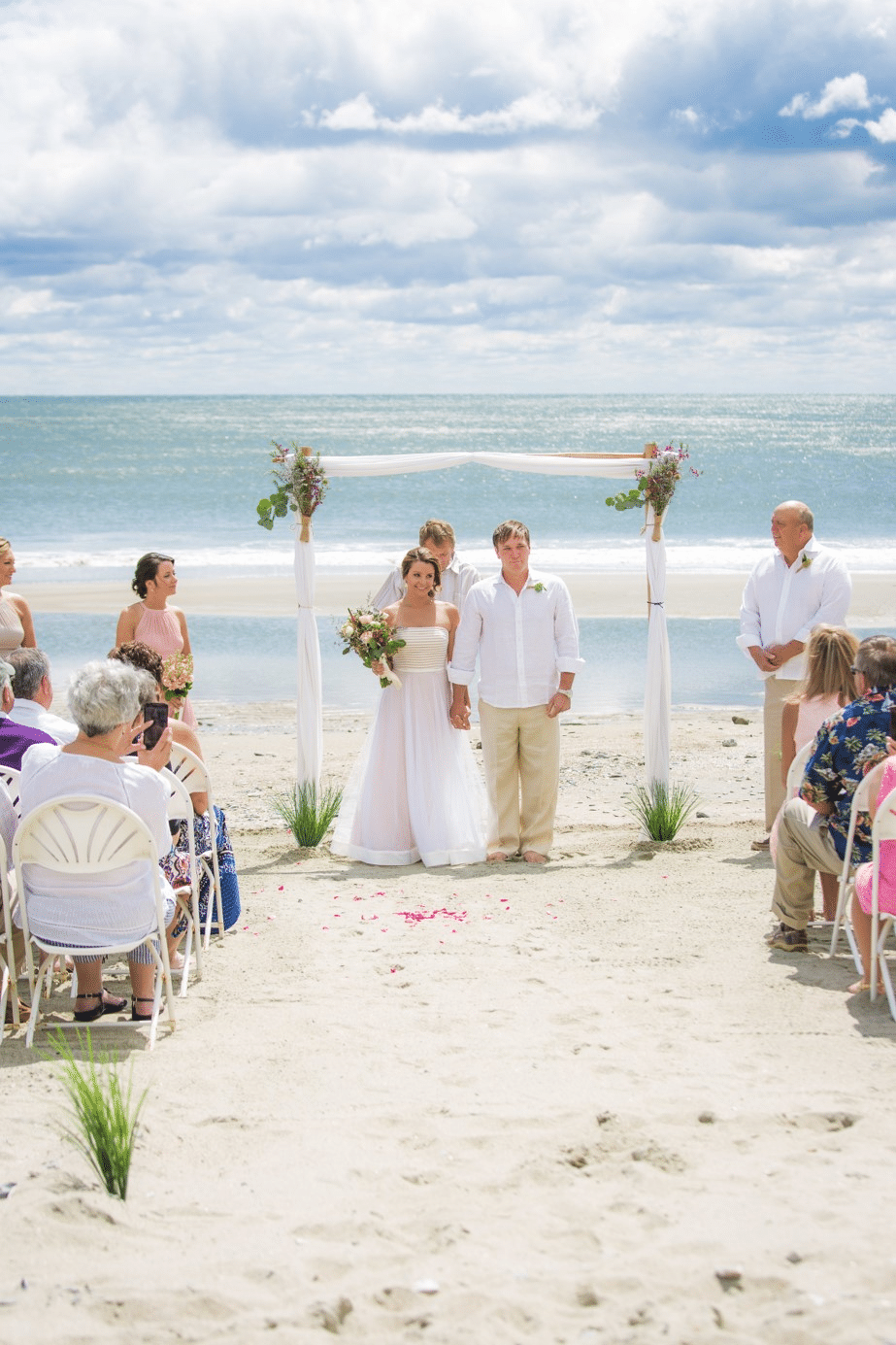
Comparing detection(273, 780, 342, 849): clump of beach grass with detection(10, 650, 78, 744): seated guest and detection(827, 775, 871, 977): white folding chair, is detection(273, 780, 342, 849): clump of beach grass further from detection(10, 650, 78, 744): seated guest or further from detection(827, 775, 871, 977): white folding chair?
detection(827, 775, 871, 977): white folding chair

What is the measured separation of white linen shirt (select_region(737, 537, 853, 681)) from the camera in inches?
299

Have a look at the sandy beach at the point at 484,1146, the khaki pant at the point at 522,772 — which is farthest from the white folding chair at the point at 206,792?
the khaki pant at the point at 522,772

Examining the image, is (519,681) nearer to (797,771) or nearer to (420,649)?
(420,649)

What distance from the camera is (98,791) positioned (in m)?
4.55

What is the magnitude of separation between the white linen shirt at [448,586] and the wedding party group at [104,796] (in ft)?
7.52

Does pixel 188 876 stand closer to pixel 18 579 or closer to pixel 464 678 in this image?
pixel 464 678

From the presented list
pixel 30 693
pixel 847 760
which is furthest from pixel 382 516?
pixel 847 760

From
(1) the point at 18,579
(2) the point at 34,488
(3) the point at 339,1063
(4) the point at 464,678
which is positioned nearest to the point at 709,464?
(2) the point at 34,488

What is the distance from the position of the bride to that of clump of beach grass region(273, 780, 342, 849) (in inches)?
11.4

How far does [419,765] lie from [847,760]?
10.0 feet

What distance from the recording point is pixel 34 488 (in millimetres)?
41469

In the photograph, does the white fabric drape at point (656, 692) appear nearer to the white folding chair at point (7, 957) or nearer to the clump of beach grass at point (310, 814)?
the clump of beach grass at point (310, 814)

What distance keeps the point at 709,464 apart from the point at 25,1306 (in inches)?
2071

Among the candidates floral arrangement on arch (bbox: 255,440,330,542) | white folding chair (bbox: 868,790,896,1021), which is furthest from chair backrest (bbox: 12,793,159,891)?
floral arrangement on arch (bbox: 255,440,330,542)
